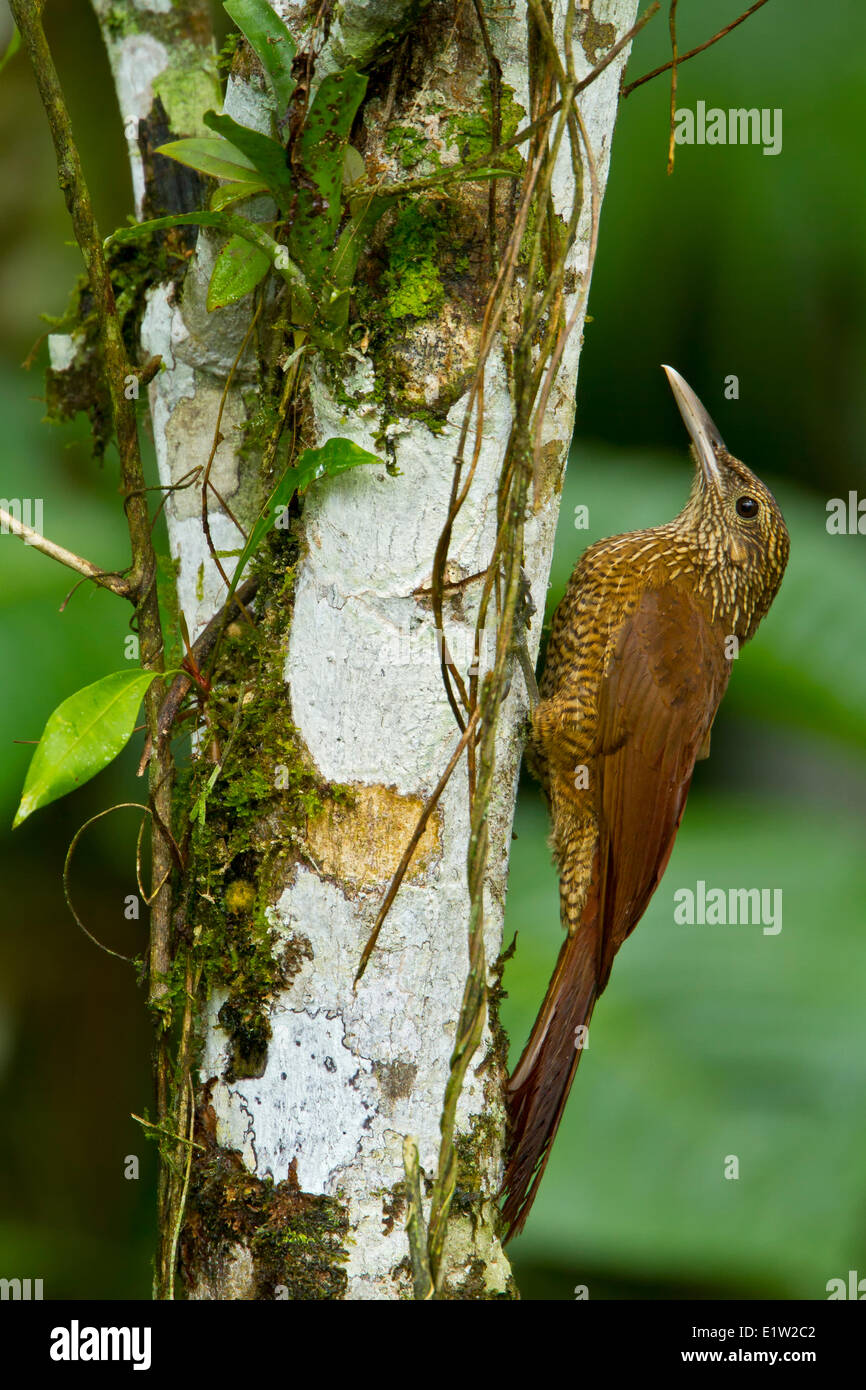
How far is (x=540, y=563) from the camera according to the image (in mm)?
1927

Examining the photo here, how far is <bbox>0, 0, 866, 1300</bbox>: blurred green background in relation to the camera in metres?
2.93

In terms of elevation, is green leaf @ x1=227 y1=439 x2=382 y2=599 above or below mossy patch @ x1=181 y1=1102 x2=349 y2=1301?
above

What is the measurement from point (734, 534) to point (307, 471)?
1.53 meters

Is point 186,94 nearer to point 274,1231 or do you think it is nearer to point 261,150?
point 261,150

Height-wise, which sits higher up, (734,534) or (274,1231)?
(734,534)

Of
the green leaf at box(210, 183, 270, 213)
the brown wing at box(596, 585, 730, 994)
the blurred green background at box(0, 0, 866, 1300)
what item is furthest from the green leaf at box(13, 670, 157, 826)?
the blurred green background at box(0, 0, 866, 1300)

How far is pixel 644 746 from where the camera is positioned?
8.34 feet

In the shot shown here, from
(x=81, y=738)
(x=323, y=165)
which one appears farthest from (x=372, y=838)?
(x=323, y=165)

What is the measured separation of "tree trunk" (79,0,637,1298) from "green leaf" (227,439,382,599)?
0.07 m

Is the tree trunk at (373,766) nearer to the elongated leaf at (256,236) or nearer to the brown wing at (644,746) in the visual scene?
the elongated leaf at (256,236)

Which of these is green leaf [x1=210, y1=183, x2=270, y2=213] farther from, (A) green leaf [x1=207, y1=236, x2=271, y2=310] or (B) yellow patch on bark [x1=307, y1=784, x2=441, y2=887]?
(B) yellow patch on bark [x1=307, y1=784, x2=441, y2=887]
